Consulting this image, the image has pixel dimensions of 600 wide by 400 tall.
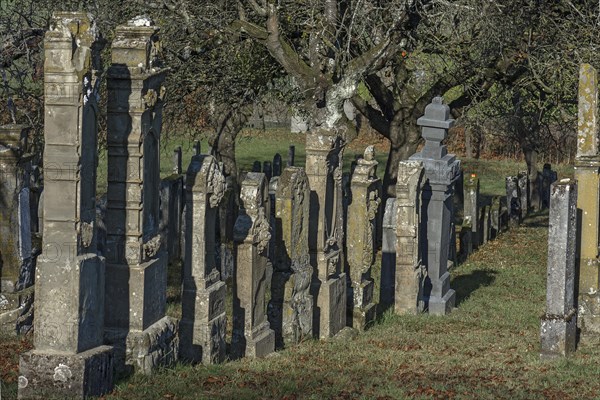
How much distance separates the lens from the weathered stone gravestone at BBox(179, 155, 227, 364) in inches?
420

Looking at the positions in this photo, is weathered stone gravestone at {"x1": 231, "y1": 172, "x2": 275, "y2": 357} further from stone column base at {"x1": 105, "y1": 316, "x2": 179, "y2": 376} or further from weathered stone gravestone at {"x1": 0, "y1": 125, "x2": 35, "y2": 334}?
weathered stone gravestone at {"x1": 0, "y1": 125, "x2": 35, "y2": 334}

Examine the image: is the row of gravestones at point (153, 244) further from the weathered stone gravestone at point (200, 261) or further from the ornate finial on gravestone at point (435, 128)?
Answer: the ornate finial on gravestone at point (435, 128)

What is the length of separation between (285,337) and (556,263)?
2715 millimetres

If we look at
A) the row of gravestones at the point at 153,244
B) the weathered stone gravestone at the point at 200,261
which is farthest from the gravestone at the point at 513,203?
the weathered stone gravestone at the point at 200,261

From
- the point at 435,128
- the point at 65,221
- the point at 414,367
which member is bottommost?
the point at 414,367

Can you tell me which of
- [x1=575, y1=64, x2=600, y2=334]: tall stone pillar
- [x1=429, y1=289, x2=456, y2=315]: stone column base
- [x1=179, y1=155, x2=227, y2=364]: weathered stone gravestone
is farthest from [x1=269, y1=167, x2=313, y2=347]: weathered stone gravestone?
[x1=429, y1=289, x2=456, y2=315]: stone column base

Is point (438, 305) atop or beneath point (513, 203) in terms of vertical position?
beneath

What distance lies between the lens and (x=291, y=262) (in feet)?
40.8

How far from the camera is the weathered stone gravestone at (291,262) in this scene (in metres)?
12.2

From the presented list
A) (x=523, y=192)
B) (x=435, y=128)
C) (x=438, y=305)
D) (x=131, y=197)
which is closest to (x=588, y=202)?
(x=438, y=305)

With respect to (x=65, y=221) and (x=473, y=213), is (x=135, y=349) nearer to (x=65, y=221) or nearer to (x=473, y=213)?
(x=65, y=221)

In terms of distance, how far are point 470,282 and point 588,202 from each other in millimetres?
5591

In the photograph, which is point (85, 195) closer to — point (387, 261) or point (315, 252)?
point (315, 252)

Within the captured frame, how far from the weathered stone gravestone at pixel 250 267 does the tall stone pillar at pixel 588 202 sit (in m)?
3.47
